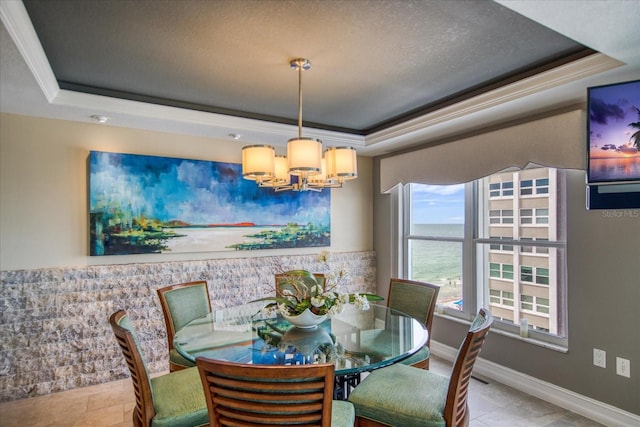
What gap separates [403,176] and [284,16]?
2.70 m

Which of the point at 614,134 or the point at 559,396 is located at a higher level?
the point at 614,134

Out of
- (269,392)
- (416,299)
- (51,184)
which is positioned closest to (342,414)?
(269,392)

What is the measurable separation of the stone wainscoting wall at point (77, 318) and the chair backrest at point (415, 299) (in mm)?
1148

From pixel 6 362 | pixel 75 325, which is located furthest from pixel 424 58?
pixel 6 362

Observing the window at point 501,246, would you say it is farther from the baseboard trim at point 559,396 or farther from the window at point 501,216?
the baseboard trim at point 559,396

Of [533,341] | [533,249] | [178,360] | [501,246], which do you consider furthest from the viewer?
[501,246]

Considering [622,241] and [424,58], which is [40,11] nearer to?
[424,58]

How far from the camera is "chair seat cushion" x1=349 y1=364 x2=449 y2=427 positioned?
1807 mm

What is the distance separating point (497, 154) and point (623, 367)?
1803mm

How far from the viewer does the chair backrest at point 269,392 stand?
4.38 ft

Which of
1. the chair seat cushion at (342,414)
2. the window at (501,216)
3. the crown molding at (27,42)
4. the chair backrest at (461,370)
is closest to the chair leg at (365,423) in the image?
the chair seat cushion at (342,414)

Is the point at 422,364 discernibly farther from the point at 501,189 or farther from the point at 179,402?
the point at 501,189

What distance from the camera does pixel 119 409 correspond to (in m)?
2.88

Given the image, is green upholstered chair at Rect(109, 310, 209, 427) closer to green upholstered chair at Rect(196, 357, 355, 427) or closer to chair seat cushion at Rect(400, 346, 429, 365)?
green upholstered chair at Rect(196, 357, 355, 427)
